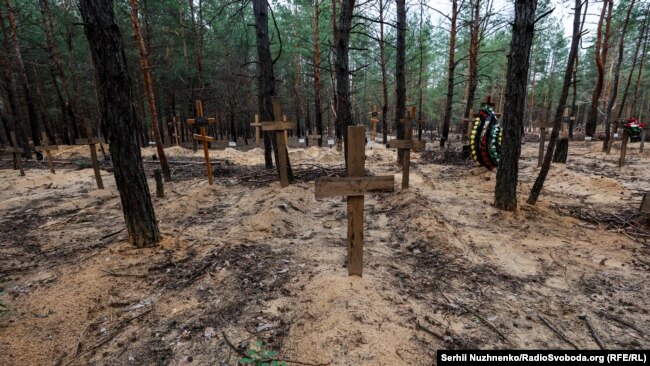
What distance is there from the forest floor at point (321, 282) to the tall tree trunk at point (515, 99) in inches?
21.0

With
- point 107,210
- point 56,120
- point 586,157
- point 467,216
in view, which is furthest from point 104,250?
point 56,120

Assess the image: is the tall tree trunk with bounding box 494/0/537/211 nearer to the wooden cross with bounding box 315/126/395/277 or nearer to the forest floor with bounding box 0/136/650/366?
the forest floor with bounding box 0/136/650/366

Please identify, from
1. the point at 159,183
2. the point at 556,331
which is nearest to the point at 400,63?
the point at 159,183

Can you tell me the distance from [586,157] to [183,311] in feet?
55.9

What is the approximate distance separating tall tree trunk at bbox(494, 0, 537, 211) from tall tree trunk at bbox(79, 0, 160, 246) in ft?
21.0

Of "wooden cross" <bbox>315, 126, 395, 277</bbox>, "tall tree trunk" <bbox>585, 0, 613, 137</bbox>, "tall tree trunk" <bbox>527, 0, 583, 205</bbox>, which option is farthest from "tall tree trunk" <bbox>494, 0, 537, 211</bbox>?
"tall tree trunk" <bbox>585, 0, 613, 137</bbox>

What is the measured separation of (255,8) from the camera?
28.6 ft

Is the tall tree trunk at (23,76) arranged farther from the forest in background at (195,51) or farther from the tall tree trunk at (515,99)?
the tall tree trunk at (515,99)

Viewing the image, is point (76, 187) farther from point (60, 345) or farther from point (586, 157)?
point (586, 157)

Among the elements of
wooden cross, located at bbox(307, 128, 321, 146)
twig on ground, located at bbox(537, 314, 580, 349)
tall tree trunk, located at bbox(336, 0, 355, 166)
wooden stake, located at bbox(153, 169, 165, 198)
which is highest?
tall tree trunk, located at bbox(336, 0, 355, 166)

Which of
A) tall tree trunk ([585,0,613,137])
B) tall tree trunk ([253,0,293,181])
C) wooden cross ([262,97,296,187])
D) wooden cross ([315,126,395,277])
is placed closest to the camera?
wooden cross ([315,126,395,277])

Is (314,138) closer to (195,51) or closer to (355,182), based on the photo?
(195,51)

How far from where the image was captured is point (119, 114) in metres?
4.08

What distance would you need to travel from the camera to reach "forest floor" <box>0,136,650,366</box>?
271 cm
